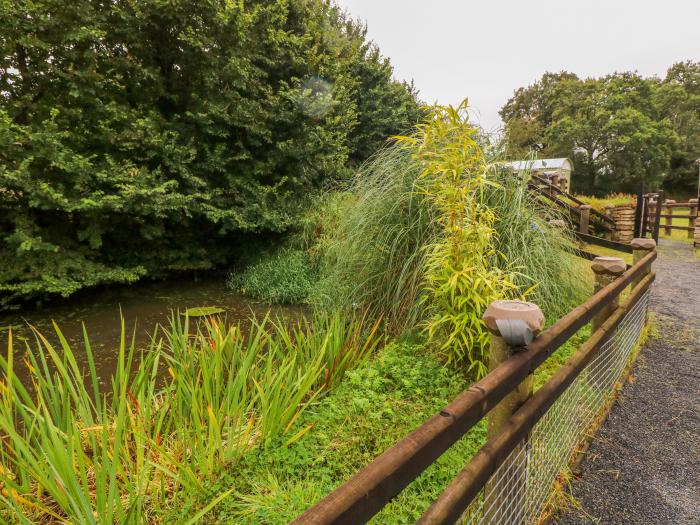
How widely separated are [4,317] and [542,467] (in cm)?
757

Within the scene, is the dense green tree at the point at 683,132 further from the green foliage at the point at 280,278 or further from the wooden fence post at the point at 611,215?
the green foliage at the point at 280,278

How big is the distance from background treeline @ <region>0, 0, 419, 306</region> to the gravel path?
608 cm

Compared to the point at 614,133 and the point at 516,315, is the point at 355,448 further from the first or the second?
the point at 614,133

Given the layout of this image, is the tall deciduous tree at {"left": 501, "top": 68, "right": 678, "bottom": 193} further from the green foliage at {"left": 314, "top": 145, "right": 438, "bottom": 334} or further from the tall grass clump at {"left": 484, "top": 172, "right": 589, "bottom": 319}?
the green foliage at {"left": 314, "top": 145, "right": 438, "bottom": 334}

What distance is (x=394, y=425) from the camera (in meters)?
2.16

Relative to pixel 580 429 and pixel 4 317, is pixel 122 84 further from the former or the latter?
pixel 580 429

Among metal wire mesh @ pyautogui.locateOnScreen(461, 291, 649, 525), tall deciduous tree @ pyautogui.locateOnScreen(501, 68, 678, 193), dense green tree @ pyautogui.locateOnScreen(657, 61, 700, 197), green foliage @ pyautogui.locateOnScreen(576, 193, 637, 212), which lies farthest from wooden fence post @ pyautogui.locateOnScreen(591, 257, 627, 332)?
dense green tree @ pyautogui.locateOnScreen(657, 61, 700, 197)

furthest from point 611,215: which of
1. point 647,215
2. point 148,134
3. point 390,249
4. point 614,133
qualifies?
point 614,133

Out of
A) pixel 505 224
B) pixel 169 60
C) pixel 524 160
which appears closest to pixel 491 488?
pixel 505 224

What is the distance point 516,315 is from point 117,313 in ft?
21.9

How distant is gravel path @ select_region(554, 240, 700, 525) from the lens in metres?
1.63

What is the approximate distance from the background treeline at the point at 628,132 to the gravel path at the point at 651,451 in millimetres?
25313

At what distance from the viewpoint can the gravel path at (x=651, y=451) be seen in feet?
5.34

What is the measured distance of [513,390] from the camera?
1.33 m
